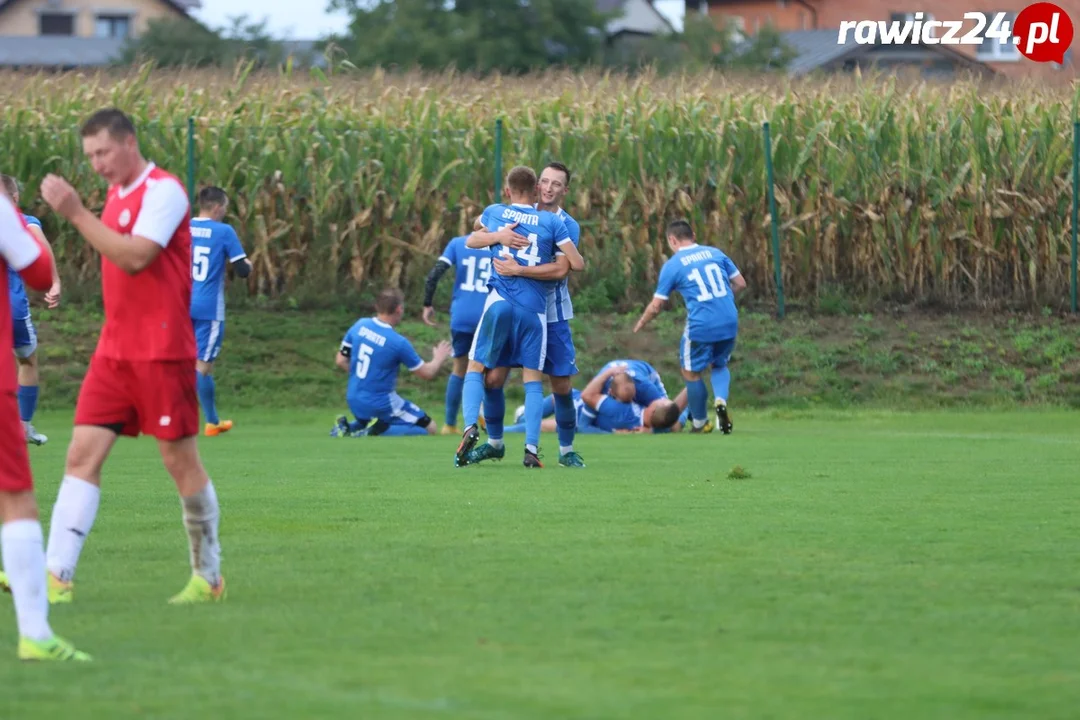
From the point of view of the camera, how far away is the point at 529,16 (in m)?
71.2

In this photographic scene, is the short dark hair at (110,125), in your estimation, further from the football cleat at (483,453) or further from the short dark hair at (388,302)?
the short dark hair at (388,302)

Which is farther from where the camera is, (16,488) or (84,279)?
(84,279)

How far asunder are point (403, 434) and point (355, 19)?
5768 cm

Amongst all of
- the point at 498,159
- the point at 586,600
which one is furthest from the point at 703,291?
the point at 586,600

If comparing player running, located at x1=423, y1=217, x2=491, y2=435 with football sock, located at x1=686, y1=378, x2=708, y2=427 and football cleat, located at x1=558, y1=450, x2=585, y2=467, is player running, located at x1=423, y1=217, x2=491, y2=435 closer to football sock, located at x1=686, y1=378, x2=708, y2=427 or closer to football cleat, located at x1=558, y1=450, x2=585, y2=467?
football sock, located at x1=686, y1=378, x2=708, y2=427

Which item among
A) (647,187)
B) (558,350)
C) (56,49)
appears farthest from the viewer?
(56,49)

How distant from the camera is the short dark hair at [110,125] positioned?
6.27 m

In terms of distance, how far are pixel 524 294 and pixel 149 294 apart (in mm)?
5991

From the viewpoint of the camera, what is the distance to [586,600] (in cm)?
646

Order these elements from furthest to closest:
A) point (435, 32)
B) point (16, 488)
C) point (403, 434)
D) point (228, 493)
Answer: point (435, 32) → point (403, 434) → point (228, 493) → point (16, 488)

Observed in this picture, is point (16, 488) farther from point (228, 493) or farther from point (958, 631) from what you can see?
point (228, 493)

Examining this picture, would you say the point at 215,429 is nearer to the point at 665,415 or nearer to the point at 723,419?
the point at 665,415

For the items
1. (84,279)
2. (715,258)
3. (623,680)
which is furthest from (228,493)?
(84,279)

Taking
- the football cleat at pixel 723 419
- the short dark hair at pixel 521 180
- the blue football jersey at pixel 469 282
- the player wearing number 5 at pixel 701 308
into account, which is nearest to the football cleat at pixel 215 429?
the blue football jersey at pixel 469 282
